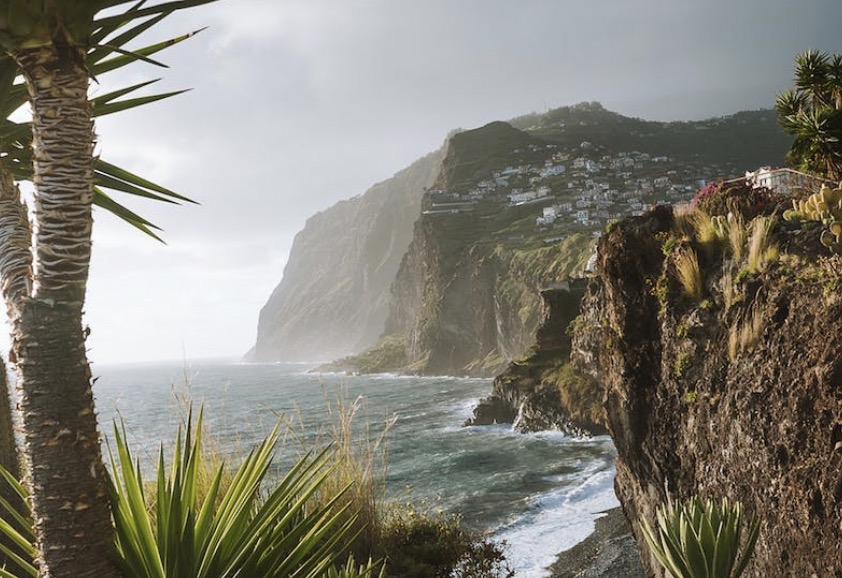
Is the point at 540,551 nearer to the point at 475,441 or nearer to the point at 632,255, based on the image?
the point at 632,255

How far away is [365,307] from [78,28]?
623 feet

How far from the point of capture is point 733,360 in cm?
537

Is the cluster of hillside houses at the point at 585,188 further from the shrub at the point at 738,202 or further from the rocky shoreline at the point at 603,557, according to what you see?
the shrub at the point at 738,202

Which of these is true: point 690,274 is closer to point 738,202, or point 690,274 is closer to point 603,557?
point 738,202

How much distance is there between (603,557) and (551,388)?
1933 cm

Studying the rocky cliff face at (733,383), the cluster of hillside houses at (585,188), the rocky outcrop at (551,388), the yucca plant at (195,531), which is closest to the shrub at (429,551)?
the rocky cliff face at (733,383)

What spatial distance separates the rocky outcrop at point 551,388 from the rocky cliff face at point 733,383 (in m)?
19.0

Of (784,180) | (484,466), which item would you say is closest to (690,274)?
(784,180)

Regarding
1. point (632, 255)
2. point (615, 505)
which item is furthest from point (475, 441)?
point (632, 255)

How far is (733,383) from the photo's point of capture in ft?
17.2

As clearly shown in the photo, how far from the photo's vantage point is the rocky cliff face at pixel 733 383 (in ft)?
13.5

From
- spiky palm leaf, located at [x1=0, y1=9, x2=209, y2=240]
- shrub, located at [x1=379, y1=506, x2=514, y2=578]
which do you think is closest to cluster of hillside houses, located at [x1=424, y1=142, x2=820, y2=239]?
shrub, located at [x1=379, y1=506, x2=514, y2=578]

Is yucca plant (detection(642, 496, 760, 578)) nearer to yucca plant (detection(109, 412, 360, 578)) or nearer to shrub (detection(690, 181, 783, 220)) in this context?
yucca plant (detection(109, 412, 360, 578))

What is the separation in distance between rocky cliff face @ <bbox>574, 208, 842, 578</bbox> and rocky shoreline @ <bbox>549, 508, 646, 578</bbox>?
154 cm
